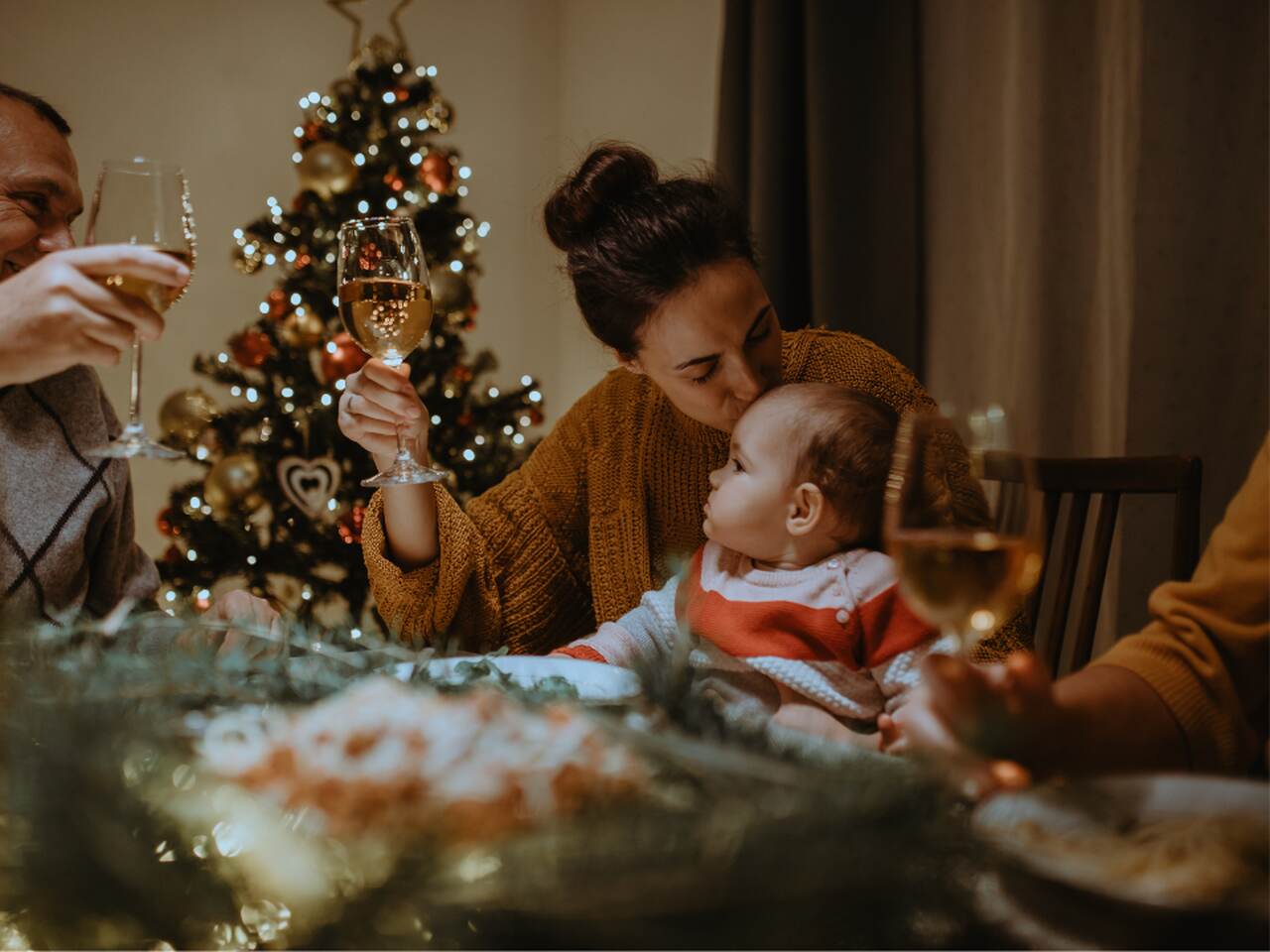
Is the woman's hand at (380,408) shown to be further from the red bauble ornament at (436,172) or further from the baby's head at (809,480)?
the red bauble ornament at (436,172)

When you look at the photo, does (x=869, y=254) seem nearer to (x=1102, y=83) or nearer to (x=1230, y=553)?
(x=1102, y=83)

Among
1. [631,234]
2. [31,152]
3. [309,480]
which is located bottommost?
[309,480]

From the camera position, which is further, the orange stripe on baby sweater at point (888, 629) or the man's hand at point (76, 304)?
the orange stripe on baby sweater at point (888, 629)

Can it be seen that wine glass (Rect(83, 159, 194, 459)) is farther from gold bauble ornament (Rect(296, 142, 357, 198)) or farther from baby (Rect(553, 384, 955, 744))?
gold bauble ornament (Rect(296, 142, 357, 198))

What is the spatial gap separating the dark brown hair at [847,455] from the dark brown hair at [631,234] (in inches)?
12.8

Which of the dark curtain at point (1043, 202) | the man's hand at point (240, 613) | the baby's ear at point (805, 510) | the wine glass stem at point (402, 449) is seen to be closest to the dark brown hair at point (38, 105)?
the wine glass stem at point (402, 449)

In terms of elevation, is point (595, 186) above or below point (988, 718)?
above

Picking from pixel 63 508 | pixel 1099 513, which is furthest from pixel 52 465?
pixel 1099 513

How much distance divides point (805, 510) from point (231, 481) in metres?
2.08

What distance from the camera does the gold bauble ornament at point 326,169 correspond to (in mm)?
2971

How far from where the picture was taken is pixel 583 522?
1860mm

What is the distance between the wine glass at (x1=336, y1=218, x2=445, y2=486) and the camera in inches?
51.9

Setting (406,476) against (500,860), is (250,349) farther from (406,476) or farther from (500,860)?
(500,860)

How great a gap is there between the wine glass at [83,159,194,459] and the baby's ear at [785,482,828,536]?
27.9 inches
